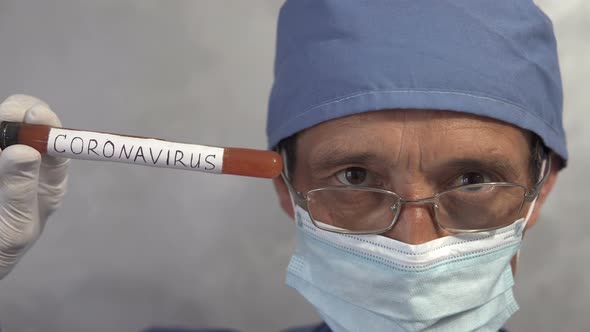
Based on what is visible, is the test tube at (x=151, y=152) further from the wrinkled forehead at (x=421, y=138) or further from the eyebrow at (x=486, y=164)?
the eyebrow at (x=486, y=164)

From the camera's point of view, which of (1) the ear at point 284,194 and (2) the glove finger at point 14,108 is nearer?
(2) the glove finger at point 14,108

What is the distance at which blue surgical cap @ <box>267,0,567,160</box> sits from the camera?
148 cm

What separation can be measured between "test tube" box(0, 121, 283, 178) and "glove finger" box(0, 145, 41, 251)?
0.05 metres

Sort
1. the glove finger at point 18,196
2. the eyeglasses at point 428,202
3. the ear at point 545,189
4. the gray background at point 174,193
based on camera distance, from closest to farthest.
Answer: the glove finger at point 18,196 → the eyeglasses at point 428,202 → the ear at point 545,189 → the gray background at point 174,193

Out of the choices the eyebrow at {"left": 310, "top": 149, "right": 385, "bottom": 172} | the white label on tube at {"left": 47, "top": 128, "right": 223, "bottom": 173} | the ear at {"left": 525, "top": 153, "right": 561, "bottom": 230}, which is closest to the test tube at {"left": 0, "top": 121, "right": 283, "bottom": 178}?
the white label on tube at {"left": 47, "top": 128, "right": 223, "bottom": 173}

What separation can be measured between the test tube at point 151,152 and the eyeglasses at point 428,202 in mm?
204

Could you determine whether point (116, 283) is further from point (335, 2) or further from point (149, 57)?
point (335, 2)

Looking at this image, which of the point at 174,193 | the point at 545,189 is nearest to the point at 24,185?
the point at 174,193

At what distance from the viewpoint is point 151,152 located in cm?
144

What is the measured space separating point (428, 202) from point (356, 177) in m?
0.18

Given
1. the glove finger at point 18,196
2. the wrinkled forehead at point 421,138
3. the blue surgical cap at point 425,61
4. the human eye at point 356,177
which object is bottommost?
the glove finger at point 18,196

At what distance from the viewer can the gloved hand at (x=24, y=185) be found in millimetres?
1437

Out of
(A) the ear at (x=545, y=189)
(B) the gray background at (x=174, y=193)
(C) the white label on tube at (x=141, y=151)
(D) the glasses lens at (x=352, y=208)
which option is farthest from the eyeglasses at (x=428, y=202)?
(B) the gray background at (x=174, y=193)

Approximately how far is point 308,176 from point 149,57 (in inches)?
30.9
